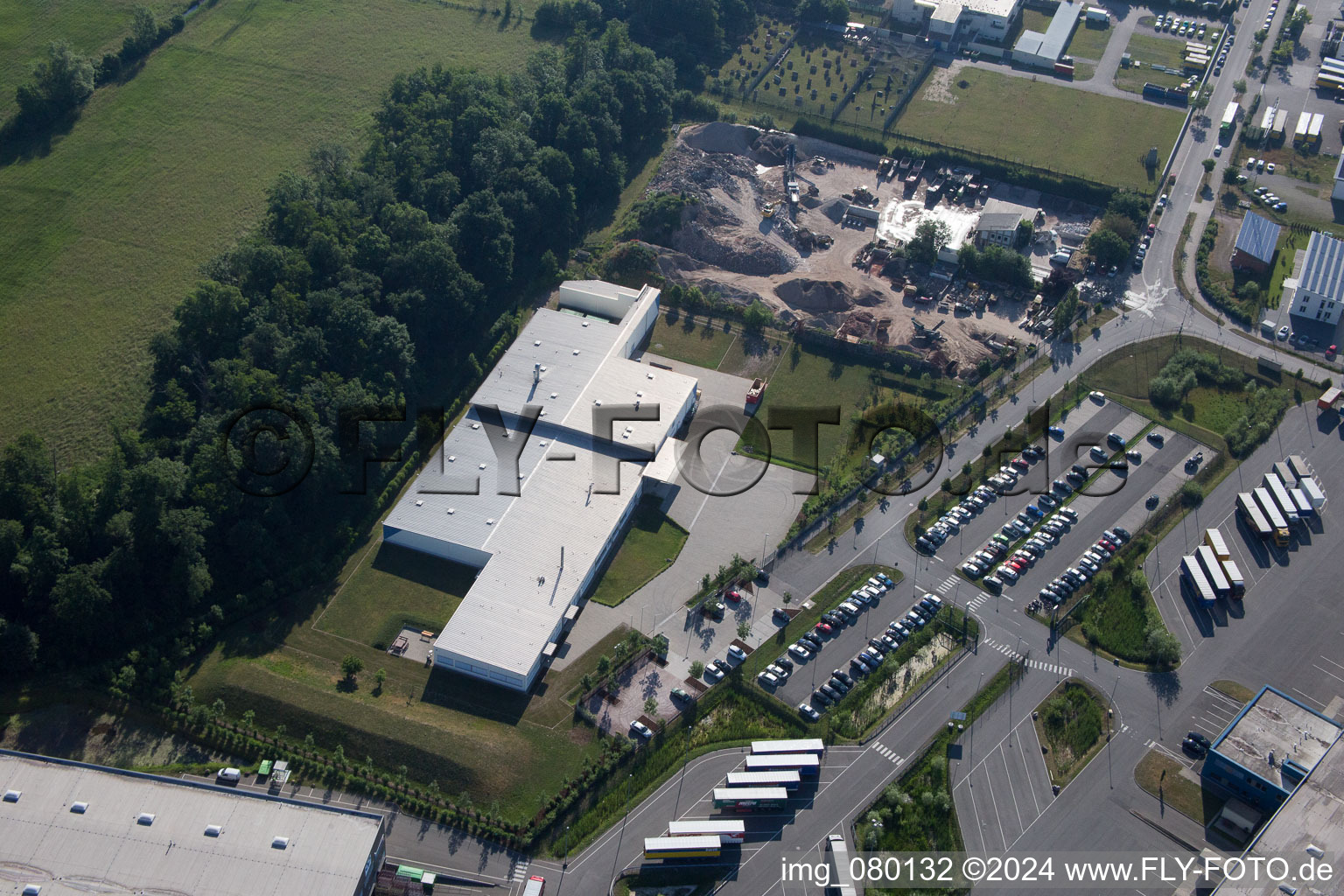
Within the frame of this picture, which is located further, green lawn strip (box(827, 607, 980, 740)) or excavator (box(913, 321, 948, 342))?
excavator (box(913, 321, 948, 342))

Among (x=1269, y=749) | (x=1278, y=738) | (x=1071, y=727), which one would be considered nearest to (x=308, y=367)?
(x=1071, y=727)

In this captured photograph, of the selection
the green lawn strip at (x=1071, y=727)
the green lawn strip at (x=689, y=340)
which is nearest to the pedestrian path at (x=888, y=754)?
the green lawn strip at (x=1071, y=727)

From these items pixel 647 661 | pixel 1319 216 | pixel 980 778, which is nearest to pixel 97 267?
pixel 647 661

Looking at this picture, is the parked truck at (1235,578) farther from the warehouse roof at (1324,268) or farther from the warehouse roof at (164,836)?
the warehouse roof at (164,836)

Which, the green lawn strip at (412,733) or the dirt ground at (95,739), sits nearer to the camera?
the green lawn strip at (412,733)

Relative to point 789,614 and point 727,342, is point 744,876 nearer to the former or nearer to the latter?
point 789,614

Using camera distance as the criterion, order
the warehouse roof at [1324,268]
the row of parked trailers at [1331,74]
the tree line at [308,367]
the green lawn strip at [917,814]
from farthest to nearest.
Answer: the row of parked trailers at [1331,74]
the warehouse roof at [1324,268]
the tree line at [308,367]
the green lawn strip at [917,814]

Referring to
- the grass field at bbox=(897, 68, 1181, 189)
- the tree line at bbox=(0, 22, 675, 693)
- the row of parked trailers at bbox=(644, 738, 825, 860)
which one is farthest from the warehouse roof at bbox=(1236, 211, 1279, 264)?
the row of parked trailers at bbox=(644, 738, 825, 860)

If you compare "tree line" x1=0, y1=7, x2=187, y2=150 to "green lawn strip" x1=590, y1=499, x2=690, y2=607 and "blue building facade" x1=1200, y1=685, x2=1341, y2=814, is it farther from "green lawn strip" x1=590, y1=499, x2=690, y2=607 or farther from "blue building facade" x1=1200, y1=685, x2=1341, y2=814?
"blue building facade" x1=1200, y1=685, x2=1341, y2=814
